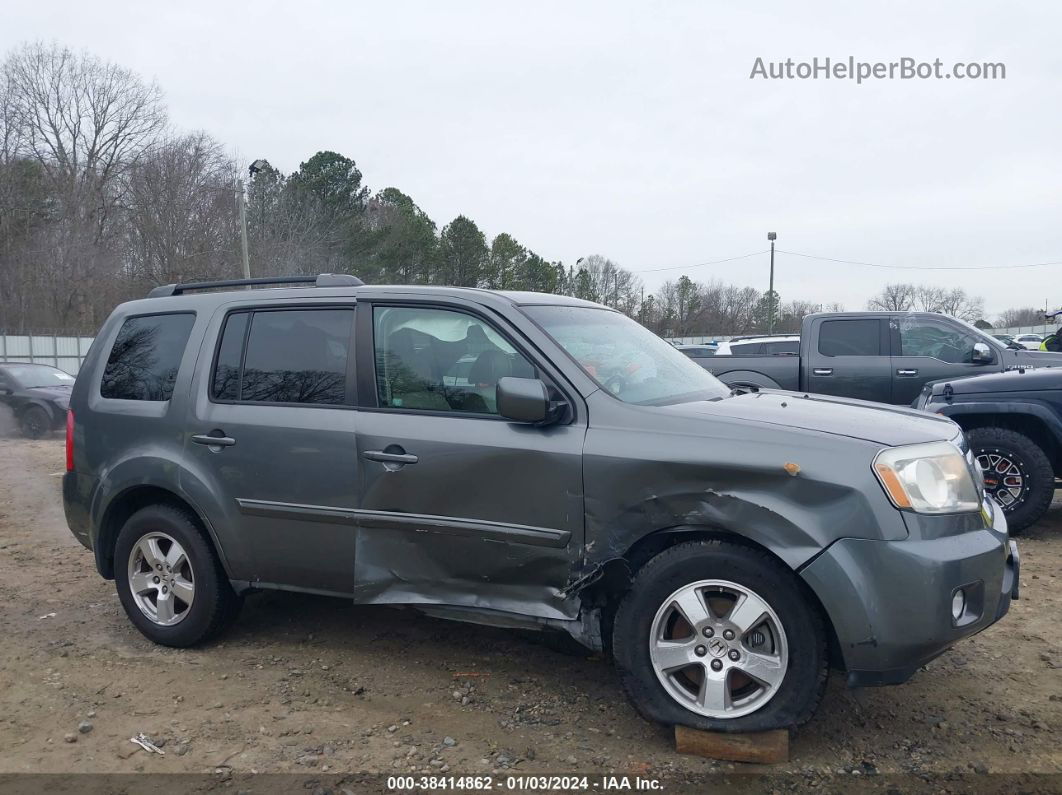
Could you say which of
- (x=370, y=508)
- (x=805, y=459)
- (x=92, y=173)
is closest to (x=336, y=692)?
(x=370, y=508)

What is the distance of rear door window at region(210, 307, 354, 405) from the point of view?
4297mm

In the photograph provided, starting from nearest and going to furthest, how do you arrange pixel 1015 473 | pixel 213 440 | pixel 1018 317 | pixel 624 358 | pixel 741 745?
pixel 741 745, pixel 624 358, pixel 213 440, pixel 1015 473, pixel 1018 317

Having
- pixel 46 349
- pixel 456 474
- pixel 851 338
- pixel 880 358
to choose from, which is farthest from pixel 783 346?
pixel 46 349

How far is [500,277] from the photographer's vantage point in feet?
155

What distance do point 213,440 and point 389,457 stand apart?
107 centimetres

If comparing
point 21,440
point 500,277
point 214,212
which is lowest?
point 21,440

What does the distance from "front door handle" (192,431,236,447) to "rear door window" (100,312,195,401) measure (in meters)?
0.35

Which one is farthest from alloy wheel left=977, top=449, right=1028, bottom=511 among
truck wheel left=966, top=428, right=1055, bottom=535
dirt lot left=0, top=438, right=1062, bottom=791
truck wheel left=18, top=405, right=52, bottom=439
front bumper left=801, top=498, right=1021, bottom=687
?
truck wheel left=18, top=405, right=52, bottom=439

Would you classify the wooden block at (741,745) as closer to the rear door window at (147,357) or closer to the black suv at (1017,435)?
the rear door window at (147,357)

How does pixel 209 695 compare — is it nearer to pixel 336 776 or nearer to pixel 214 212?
pixel 336 776

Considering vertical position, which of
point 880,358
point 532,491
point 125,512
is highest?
point 880,358

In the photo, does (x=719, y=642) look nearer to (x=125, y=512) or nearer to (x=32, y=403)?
(x=125, y=512)

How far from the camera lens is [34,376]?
16422mm

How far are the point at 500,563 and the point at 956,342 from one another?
8.16 meters
